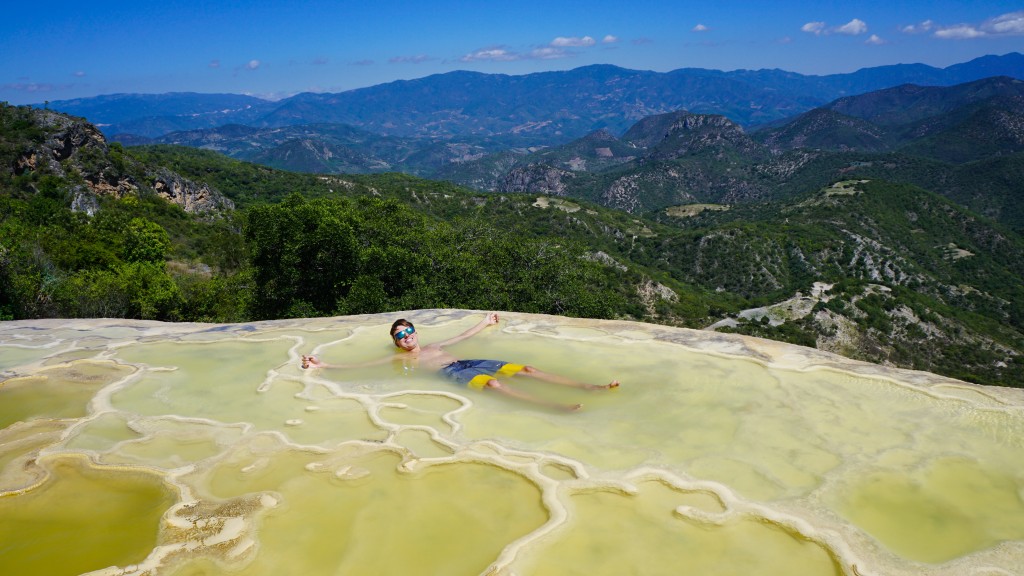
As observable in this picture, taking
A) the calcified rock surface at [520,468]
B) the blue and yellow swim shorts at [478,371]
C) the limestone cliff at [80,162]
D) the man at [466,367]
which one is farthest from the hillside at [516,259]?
the calcified rock surface at [520,468]

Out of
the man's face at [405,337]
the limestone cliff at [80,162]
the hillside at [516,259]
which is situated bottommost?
the hillside at [516,259]

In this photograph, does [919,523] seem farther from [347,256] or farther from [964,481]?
[347,256]

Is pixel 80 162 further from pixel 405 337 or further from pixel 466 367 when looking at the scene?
pixel 466 367

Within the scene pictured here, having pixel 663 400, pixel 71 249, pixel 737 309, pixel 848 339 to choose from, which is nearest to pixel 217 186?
pixel 71 249

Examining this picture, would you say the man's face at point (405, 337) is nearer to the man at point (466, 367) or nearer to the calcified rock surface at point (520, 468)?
the man at point (466, 367)

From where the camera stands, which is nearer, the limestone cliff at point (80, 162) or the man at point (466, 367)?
the man at point (466, 367)
